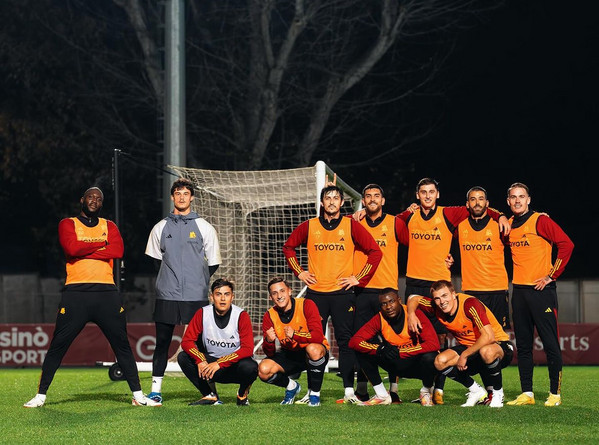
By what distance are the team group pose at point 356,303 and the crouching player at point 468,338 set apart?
1 cm

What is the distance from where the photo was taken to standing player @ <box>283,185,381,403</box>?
9.60 m

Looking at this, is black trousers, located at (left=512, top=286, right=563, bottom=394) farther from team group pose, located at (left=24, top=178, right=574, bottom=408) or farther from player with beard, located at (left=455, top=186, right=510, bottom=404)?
player with beard, located at (left=455, top=186, right=510, bottom=404)

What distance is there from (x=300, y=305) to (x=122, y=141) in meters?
13.3

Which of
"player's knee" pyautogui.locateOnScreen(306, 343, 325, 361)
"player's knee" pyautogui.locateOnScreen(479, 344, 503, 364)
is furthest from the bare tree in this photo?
"player's knee" pyautogui.locateOnScreen(479, 344, 503, 364)

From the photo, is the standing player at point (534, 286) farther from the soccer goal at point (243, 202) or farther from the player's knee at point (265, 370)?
the soccer goal at point (243, 202)

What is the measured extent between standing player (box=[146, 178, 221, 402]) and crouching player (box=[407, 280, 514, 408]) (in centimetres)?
184

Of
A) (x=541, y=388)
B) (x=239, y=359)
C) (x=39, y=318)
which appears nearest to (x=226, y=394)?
(x=239, y=359)

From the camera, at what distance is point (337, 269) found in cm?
966

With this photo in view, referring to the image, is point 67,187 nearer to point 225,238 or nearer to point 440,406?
point 225,238

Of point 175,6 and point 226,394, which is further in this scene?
point 175,6

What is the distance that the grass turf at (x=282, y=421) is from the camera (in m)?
7.30

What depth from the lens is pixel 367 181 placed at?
2219 centimetres

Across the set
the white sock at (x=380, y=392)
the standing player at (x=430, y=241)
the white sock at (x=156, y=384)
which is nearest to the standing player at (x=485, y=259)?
the standing player at (x=430, y=241)

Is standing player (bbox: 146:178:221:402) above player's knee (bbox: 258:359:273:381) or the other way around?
above
